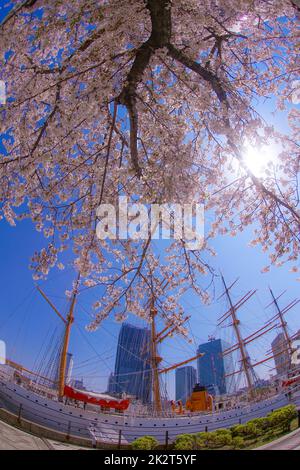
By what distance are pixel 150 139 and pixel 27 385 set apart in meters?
5.87

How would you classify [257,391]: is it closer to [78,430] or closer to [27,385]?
[78,430]

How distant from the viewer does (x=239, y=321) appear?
44.1ft

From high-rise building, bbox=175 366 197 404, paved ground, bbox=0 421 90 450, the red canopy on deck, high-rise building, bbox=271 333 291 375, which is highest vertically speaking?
high-rise building, bbox=271 333 291 375

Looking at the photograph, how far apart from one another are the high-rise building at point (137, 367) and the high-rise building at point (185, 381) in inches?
45.5

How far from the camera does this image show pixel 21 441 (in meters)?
3.14

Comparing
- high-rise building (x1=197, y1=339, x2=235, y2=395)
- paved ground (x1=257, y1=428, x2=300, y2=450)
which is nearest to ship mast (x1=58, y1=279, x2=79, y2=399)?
paved ground (x1=257, y1=428, x2=300, y2=450)

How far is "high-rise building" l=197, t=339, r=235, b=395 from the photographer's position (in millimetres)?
10750

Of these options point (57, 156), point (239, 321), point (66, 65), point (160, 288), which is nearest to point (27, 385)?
point (160, 288)

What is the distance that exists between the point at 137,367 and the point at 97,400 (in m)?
4.20

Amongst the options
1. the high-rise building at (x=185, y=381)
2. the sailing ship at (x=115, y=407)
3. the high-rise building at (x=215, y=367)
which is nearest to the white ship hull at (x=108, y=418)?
the sailing ship at (x=115, y=407)

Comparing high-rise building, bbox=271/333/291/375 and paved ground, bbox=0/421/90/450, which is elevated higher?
high-rise building, bbox=271/333/291/375

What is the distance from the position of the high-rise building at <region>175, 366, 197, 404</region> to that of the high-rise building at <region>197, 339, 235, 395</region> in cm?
91

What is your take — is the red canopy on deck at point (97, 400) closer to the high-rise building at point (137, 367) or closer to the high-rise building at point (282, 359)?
the high-rise building at point (137, 367)

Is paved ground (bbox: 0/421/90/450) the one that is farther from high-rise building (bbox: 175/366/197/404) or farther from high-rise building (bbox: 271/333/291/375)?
high-rise building (bbox: 271/333/291/375)
